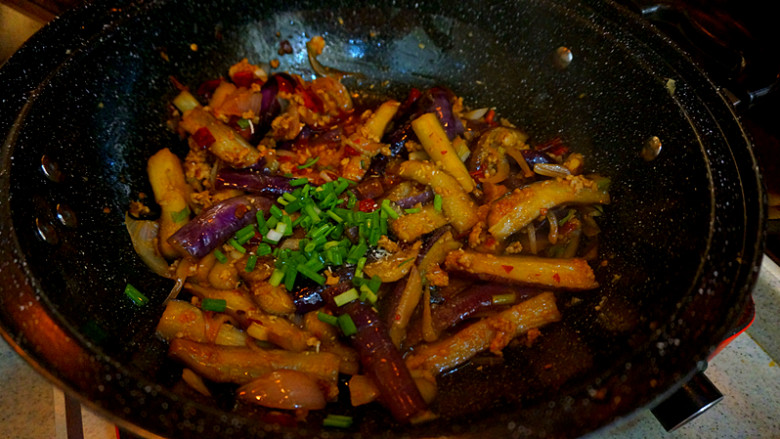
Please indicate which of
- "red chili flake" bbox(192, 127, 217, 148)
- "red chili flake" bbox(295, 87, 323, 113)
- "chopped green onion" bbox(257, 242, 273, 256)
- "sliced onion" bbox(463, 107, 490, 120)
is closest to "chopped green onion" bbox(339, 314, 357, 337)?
"chopped green onion" bbox(257, 242, 273, 256)

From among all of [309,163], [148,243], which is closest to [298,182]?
[309,163]

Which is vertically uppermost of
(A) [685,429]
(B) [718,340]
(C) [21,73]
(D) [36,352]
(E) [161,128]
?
(C) [21,73]

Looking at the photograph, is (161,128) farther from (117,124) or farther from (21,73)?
(21,73)

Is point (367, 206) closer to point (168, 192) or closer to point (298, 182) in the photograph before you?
point (298, 182)

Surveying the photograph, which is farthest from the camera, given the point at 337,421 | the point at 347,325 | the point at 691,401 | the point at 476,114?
the point at 476,114

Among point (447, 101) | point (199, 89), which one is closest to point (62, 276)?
point (199, 89)

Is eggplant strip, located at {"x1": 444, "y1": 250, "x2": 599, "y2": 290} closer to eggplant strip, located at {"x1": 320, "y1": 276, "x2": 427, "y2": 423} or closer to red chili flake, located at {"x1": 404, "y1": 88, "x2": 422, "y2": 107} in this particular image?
eggplant strip, located at {"x1": 320, "y1": 276, "x2": 427, "y2": 423}

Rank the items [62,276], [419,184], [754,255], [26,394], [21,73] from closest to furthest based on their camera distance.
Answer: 1. [754,255]
2. [62,276]
3. [21,73]
4. [26,394]
5. [419,184]
